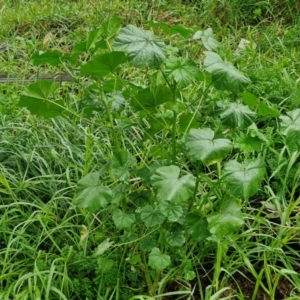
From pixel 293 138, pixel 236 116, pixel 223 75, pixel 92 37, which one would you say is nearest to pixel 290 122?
pixel 293 138

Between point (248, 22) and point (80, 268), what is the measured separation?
2.95m

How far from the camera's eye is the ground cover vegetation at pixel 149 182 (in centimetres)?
160

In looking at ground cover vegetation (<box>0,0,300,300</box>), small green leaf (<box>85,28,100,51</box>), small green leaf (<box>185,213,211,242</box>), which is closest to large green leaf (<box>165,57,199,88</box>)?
ground cover vegetation (<box>0,0,300,300</box>)

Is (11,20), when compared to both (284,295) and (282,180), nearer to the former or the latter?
(282,180)

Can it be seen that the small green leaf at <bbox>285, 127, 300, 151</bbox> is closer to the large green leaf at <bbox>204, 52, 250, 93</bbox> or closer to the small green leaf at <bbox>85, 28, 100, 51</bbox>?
the large green leaf at <bbox>204, 52, 250, 93</bbox>

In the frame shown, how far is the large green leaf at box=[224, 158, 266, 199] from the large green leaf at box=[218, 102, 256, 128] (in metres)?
0.14

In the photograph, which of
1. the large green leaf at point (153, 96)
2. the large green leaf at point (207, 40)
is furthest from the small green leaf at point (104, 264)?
the large green leaf at point (207, 40)

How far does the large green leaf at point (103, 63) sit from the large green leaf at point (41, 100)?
0.44 ft

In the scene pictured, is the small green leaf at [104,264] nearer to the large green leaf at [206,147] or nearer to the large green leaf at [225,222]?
the large green leaf at [225,222]

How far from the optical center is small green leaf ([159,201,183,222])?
64.9 inches

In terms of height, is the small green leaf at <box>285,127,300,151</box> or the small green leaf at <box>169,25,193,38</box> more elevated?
the small green leaf at <box>169,25,193,38</box>

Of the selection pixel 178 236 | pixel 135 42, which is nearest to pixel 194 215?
pixel 178 236

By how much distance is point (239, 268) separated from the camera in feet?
6.95

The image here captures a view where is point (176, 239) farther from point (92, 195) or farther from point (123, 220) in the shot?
point (92, 195)
